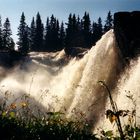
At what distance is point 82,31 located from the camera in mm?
98812

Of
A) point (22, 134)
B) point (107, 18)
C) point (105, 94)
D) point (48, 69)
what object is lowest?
point (22, 134)

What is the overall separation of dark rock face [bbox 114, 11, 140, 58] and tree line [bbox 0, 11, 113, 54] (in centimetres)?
6614

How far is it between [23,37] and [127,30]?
81.1 meters

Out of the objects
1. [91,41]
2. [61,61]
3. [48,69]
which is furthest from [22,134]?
[91,41]

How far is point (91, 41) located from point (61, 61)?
158ft

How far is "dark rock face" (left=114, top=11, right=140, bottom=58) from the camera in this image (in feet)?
69.3

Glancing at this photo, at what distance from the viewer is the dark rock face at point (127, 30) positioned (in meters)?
21.1

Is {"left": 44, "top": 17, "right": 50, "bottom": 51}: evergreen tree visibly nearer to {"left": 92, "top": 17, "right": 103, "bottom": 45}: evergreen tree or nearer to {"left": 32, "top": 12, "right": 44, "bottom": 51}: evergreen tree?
{"left": 32, "top": 12, "right": 44, "bottom": 51}: evergreen tree

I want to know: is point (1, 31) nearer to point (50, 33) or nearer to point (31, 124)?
point (50, 33)

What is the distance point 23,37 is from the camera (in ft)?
332

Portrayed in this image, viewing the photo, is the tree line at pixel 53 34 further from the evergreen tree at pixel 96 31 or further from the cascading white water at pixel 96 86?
the cascading white water at pixel 96 86

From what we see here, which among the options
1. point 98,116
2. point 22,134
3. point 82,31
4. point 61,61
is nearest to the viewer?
point 22,134

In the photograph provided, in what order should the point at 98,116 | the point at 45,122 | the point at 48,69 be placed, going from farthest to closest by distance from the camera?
the point at 48,69 → the point at 98,116 → the point at 45,122

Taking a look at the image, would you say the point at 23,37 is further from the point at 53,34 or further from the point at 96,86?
the point at 96,86
